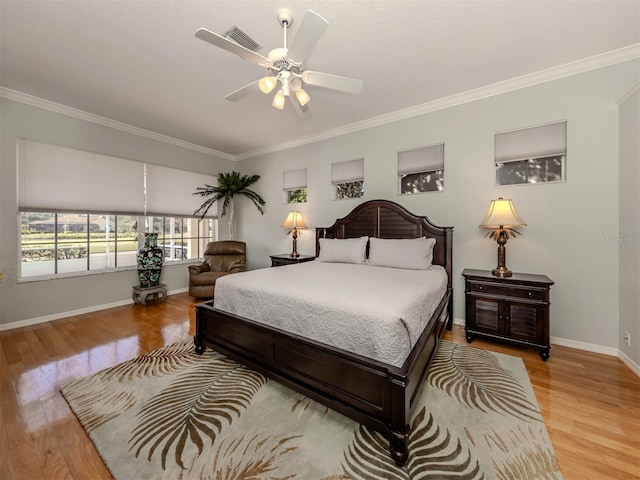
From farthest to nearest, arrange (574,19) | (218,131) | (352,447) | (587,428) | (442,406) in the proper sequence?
(218,131) → (574,19) → (442,406) → (587,428) → (352,447)

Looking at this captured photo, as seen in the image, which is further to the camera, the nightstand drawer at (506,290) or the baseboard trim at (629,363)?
the nightstand drawer at (506,290)

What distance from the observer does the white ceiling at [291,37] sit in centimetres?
205

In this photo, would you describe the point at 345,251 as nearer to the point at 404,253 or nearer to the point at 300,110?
the point at 404,253

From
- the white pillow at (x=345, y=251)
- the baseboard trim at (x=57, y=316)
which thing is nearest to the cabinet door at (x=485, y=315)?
the white pillow at (x=345, y=251)

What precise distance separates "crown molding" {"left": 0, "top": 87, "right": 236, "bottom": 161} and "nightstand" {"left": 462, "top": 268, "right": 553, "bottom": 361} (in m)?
5.31

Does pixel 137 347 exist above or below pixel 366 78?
below

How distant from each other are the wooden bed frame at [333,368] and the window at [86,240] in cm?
282

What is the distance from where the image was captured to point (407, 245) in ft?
11.0

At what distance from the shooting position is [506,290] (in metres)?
2.73

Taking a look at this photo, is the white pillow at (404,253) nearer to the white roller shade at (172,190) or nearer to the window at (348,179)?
the window at (348,179)

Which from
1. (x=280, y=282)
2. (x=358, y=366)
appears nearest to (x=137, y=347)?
(x=280, y=282)

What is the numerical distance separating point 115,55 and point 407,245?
3739mm

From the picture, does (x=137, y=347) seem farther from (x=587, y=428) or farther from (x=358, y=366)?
(x=587, y=428)

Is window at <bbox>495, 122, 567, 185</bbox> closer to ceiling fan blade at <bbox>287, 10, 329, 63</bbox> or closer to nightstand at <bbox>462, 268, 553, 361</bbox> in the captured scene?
nightstand at <bbox>462, 268, 553, 361</bbox>
